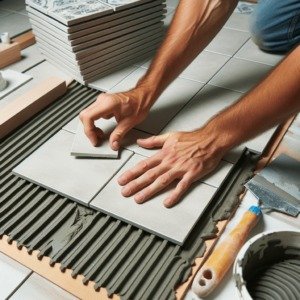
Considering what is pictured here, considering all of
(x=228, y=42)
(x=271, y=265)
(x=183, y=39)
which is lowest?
(x=271, y=265)

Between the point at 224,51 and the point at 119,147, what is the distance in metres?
0.95

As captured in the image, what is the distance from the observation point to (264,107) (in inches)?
43.3

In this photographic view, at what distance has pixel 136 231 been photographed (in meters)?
1.05

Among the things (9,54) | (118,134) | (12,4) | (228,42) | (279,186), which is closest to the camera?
(279,186)

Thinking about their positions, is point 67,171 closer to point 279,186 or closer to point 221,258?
point 221,258

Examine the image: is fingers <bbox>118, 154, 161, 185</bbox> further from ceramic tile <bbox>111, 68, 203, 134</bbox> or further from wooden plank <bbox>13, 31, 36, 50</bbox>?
wooden plank <bbox>13, 31, 36, 50</bbox>

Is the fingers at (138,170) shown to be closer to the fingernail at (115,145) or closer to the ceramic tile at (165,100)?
the fingernail at (115,145)

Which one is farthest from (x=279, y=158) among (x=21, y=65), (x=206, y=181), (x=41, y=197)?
(x=21, y=65)

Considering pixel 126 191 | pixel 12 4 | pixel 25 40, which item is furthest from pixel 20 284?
pixel 12 4

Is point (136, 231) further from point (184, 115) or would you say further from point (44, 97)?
point (44, 97)

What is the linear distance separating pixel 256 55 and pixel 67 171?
3.92 ft

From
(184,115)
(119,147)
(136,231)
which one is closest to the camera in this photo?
(136,231)

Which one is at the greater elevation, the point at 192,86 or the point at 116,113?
the point at 116,113

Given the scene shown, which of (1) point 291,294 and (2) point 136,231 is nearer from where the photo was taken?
(1) point 291,294
